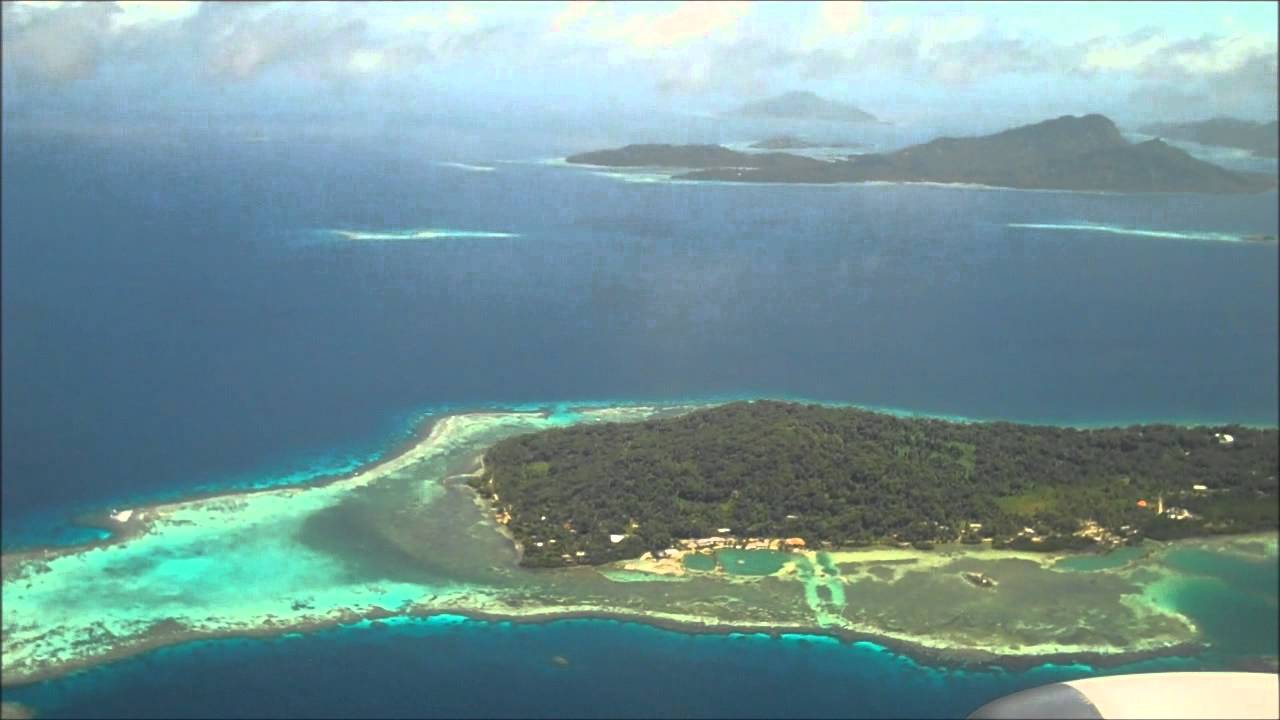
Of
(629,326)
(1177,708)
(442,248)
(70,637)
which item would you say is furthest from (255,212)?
(1177,708)

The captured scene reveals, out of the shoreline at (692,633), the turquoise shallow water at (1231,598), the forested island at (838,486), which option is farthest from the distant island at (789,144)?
the shoreline at (692,633)

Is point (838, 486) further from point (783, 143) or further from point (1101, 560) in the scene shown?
point (783, 143)

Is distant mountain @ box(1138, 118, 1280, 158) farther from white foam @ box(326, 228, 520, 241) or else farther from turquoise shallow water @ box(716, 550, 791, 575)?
turquoise shallow water @ box(716, 550, 791, 575)

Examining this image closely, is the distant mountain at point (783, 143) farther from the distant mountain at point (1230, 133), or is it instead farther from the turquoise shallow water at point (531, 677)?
the turquoise shallow water at point (531, 677)

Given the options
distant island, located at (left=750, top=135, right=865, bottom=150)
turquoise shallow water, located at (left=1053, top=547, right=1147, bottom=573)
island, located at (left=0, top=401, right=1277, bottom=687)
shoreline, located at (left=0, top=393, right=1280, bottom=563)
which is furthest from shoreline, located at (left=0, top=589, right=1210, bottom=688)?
distant island, located at (left=750, top=135, right=865, bottom=150)

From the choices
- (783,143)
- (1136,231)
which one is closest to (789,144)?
(783,143)

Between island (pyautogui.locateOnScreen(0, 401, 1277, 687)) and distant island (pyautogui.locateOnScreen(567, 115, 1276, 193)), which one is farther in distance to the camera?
distant island (pyautogui.locateOnScreen(567, 115, 1276, 193))
